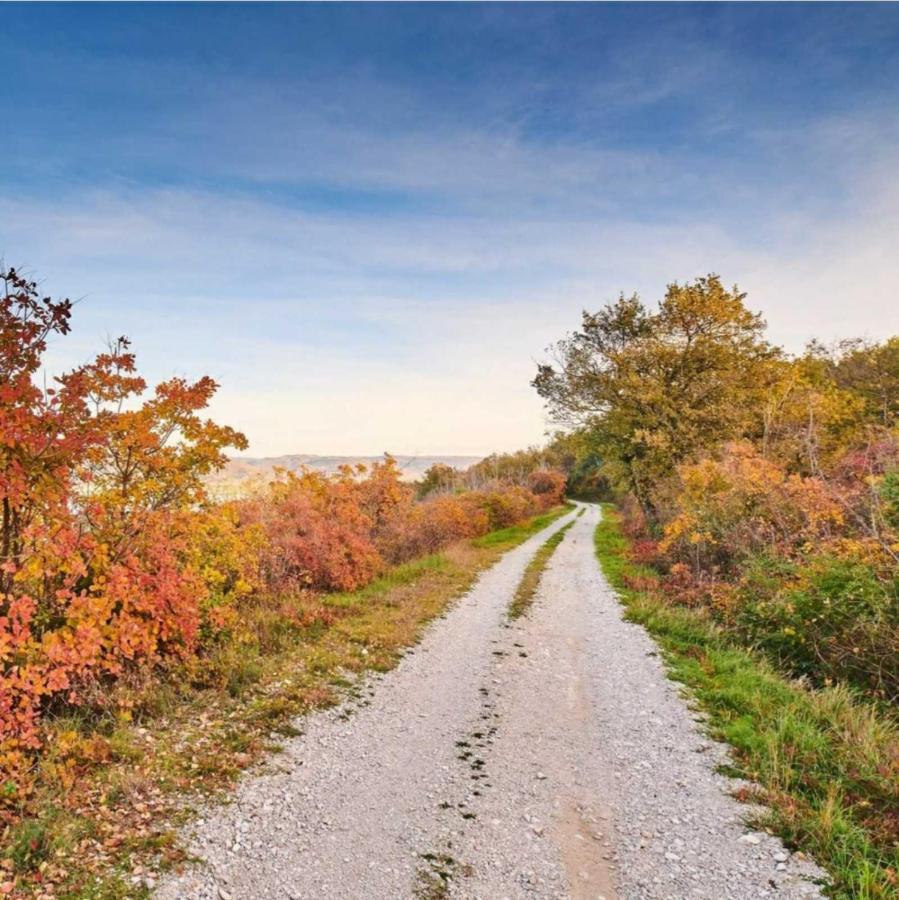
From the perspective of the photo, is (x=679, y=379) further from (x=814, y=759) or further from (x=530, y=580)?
(x=814, y=759)

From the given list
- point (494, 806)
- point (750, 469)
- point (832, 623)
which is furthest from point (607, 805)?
point (750, 469)

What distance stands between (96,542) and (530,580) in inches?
576

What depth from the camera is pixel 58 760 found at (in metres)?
6.09

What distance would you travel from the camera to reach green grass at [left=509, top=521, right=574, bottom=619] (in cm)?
1500

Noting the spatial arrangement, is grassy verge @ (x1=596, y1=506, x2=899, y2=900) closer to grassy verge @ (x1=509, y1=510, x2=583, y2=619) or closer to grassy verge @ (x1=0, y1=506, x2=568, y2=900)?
grassy verge @ (x1=509, y1=510, x2=583, y2=619)

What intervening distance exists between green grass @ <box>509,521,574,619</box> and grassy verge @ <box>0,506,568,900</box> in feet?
10.9

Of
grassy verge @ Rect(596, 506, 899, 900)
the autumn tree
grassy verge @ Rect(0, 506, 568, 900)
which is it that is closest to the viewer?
grassy verge @ Rect(0, 506, 568, 900)

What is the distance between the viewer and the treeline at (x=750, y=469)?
9.93 metres

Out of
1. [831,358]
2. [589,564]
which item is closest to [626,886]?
[589,564]

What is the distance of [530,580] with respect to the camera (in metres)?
19.0

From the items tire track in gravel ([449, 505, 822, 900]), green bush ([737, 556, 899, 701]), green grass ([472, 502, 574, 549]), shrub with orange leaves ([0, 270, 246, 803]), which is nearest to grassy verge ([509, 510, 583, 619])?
green grass ([472, 502, 574, 549])

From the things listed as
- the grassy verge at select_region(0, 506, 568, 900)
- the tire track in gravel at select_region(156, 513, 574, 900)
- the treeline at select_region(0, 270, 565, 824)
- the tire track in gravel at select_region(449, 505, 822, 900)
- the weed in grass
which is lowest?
Result: the weed in grass

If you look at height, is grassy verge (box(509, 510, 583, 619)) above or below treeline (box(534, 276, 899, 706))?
below

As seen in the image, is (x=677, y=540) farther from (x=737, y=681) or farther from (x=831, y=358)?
(x=831, y=358)
